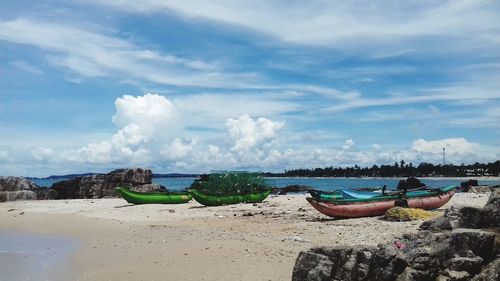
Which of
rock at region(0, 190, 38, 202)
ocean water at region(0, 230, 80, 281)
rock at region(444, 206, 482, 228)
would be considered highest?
rock at region(444, 206, 482, 228)

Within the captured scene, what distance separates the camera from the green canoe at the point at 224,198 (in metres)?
34.2

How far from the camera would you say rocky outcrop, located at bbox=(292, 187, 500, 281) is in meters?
7.12

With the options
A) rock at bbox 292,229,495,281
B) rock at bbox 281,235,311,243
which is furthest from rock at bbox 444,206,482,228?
rock at bbox 281,235,311,243

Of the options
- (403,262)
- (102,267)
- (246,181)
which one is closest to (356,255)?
(403,262)

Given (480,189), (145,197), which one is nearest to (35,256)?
(145,197)

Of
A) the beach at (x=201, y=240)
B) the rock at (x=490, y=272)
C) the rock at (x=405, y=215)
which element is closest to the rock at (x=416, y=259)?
the rock at (x=490, y=272)

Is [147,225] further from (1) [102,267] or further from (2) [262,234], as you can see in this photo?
(1) [102,267]

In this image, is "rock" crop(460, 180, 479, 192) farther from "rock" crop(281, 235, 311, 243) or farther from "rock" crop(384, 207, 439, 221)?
"rock" crop(281, 235, 311, 243)

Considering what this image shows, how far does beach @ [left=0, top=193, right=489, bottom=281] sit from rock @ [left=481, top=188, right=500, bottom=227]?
167 cm

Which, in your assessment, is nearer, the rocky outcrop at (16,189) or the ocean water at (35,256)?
the ocean water at (35,256)

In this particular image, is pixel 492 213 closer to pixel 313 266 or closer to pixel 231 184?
pixel 313 266

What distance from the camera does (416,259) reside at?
7.25m

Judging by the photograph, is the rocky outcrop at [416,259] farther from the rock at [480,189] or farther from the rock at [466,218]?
the rock at [480,189]

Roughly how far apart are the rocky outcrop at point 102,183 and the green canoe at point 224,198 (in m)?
Result: 20.7
